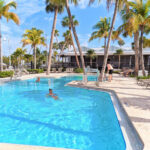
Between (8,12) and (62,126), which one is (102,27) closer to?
(8,12)

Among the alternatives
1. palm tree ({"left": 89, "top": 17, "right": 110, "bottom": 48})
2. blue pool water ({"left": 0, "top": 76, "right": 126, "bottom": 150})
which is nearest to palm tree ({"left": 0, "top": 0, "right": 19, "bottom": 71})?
palm tree ({"left": 89, "top": 17, "right": 110, "bottom": 48})

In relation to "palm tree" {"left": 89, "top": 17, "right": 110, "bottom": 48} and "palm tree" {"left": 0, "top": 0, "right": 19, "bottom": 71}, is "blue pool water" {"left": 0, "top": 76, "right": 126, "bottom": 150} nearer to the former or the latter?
"palm tree" {"left": 0, "top": 0, "right": 19, "bottom": 71}

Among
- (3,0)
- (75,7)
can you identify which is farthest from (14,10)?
(75,7)

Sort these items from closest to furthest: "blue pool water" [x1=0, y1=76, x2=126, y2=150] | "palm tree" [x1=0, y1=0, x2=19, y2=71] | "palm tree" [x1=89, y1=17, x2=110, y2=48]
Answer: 1. "blue pool water" [x1=0, y1=76, x2=126, y2=150]
2. "palm tree" [x1=0, y1=0, x2=19, y2=71]
3. "palm tree" [x1=89, y1=17, x2=110, y2=48]

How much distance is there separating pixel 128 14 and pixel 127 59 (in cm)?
1818

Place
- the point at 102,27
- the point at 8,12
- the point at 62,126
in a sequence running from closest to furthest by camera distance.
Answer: the point at 62,126 → the point at 8,12 → the point at 102,27

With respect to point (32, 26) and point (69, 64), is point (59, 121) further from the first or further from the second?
point (32, 26)

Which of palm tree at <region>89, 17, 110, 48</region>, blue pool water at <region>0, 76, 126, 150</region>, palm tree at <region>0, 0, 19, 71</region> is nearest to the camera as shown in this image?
blue pool water at <region>0, 76, 126, 150</region>

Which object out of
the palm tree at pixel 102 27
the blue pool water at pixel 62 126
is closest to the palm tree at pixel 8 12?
the palm tree at pixel 102 27

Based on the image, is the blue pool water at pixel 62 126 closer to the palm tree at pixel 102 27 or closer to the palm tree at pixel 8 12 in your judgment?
the palm tree at pixel 8 12

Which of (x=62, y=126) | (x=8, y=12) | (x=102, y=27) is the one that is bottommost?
(x=62, y=126)

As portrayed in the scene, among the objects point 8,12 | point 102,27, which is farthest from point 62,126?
point 102,27

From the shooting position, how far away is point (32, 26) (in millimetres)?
32125

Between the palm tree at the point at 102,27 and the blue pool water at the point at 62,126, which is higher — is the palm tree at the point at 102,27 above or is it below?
above
